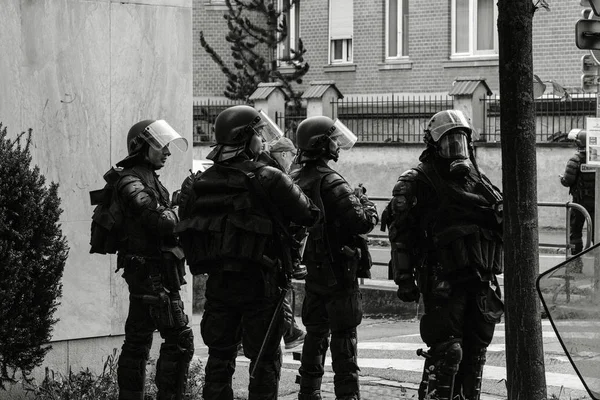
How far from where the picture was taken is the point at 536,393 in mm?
6195

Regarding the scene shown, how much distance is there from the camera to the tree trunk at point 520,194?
5992mm

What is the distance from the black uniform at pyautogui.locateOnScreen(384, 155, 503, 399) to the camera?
23.1 ft

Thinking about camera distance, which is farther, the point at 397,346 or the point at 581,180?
the point at 581,180

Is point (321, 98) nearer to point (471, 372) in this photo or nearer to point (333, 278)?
point (333, 278)

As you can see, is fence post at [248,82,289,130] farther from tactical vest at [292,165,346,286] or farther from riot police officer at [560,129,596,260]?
tactical vest at [292,165,346,286]

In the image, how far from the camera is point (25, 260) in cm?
716

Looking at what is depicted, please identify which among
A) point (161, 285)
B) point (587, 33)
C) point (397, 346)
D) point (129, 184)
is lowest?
point (397, 346)

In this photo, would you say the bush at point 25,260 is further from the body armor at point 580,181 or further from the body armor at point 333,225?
the body armor at point 580,181

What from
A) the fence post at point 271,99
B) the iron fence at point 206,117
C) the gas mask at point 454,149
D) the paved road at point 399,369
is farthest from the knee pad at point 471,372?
the iron fence at point 206,117

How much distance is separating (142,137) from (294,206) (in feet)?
5.34

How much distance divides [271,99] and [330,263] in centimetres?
1863

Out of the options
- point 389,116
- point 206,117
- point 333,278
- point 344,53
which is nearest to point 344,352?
point 333,278

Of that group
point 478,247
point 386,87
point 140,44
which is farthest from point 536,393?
point 386,87

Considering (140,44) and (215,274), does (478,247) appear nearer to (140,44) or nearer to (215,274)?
(215,274)
